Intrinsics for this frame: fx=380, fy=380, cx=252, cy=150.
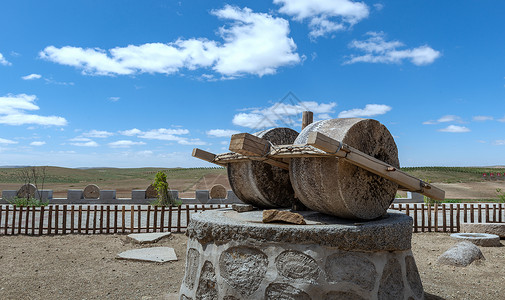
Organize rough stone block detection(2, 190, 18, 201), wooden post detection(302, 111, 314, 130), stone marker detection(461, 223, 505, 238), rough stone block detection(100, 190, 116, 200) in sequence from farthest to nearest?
rough stone block detection(100, 190, 116, 200)
rough stone block detection(2, 190, 18, 201)
stone marker detection(461, 223, 505, 238)
wooden post detection(302, 111, 314, 130)

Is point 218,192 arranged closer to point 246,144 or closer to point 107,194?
point 107,194

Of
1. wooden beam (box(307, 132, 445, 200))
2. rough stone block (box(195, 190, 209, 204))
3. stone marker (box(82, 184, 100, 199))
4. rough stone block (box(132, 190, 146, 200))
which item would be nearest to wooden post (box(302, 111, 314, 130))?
wooden beam (box(307, 132, 445, 200))

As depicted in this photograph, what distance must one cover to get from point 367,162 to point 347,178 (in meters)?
0.26

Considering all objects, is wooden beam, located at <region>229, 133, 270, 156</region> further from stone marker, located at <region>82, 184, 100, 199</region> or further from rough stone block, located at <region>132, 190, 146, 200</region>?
stone marker, located at <region>82, 184, 100, 199</region>

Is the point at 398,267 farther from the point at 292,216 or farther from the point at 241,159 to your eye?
the point at 241,159

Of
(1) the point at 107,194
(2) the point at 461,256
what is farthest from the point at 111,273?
(1) the point at 107,194

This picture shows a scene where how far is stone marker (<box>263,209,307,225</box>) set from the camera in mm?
3809

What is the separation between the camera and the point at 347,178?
3879mm

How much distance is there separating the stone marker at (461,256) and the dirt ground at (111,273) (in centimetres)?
15

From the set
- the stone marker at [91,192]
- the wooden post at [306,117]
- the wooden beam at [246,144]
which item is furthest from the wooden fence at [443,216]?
the stone marker at [91,192]

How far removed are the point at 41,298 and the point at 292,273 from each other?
3.98 metres

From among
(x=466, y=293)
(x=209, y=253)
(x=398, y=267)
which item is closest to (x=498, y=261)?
(x=466, y=293)

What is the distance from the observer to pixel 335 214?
414 centimetres

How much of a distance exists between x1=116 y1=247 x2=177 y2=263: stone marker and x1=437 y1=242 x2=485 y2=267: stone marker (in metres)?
5.29
